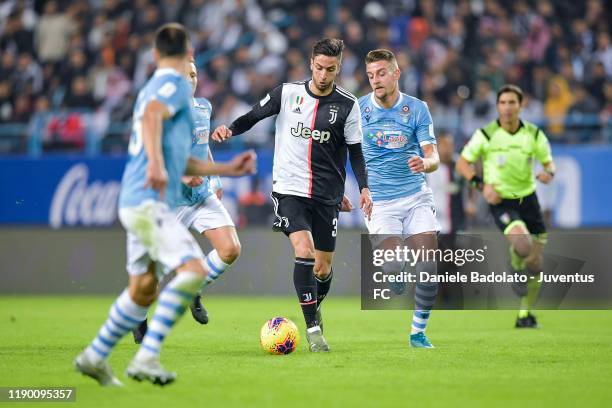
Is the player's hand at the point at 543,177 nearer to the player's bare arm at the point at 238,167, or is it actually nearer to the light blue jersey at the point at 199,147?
the light blue jersey at the point at 199,147

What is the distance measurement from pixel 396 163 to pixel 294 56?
1016 cm

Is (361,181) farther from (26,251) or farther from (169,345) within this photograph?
(26,251)

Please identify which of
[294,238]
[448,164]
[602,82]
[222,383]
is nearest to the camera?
[222,383]

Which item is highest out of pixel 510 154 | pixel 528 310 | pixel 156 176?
pixel 156 176

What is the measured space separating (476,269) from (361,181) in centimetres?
440

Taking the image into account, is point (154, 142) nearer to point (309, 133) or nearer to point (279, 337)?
point (279, 337)

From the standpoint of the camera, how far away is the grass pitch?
6871 millimetres

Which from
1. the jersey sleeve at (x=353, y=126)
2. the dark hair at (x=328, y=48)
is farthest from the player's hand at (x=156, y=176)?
the jersey sleeve at (x=353, y=126)

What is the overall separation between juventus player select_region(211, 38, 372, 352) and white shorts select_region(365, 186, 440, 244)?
809 millimetres

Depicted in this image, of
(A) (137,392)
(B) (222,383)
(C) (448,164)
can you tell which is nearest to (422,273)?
(B) (222,383)

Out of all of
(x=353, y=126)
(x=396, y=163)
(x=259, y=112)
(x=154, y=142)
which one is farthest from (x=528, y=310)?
(x=154, y=142)

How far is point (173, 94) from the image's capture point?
23.3 ft

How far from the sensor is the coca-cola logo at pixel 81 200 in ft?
64.5

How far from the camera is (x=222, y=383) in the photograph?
7.53m
